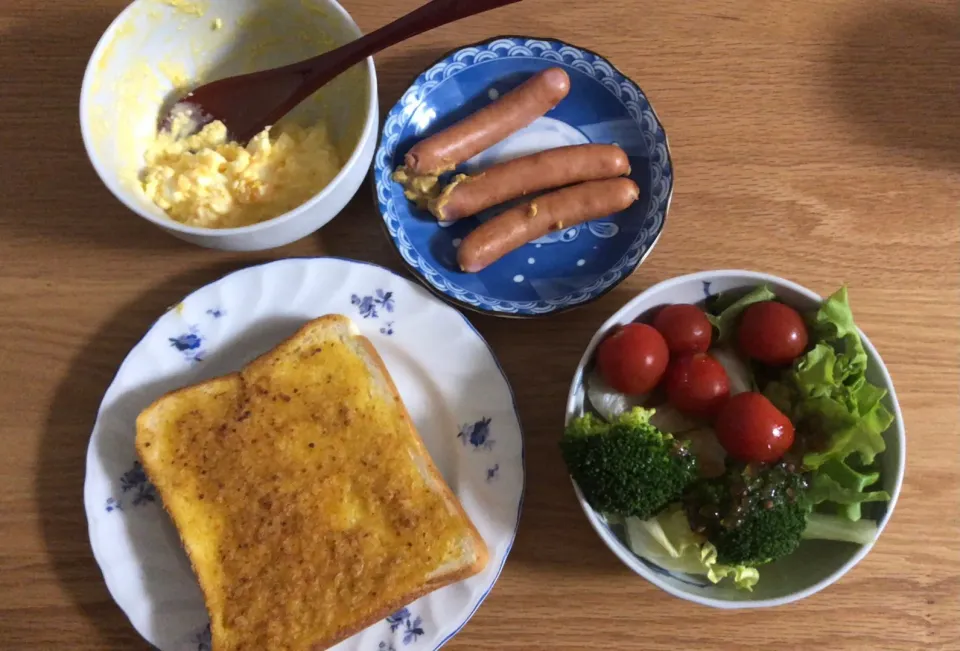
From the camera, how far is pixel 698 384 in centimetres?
146

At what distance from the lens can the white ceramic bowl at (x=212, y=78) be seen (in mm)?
1427

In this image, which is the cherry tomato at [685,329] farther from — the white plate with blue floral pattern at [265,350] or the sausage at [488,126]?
the sausage at [488,126]

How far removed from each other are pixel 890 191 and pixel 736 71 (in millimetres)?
460

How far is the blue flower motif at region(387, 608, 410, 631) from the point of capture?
149 cm

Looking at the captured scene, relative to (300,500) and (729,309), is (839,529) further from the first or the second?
(300,500)

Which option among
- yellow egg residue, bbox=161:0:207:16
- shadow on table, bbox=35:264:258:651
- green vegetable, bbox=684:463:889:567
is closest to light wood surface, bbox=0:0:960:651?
shadow on table, bbox=35:264:258:651

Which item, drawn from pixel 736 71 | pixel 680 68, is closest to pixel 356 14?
pixel 680 68

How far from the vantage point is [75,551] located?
154cm

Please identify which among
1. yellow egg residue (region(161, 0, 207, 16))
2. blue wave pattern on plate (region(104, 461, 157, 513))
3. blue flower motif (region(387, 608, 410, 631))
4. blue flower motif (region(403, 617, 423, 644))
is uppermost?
yellow egg residue (region(161, 0, 207, 16))

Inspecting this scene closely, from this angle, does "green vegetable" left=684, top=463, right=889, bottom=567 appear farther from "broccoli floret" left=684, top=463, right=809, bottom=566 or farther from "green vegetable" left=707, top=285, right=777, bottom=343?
"green vegetable" left=707, top=285, right=777, bottom=343

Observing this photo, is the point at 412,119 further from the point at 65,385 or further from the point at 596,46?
the point at 65,385

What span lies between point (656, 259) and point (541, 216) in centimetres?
29

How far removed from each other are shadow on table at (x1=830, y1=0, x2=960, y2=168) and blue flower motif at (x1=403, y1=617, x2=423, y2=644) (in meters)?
1.51

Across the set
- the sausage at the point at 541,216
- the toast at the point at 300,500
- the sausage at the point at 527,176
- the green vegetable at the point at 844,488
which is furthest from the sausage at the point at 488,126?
the green vegetable at the point at 844,488
